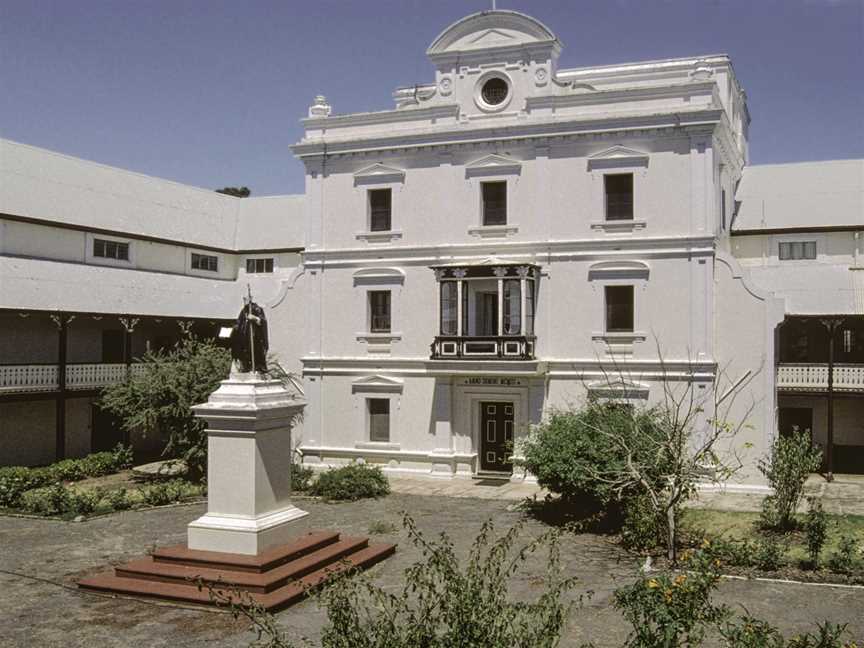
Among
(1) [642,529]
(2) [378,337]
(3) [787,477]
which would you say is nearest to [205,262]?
(2) [378,337]

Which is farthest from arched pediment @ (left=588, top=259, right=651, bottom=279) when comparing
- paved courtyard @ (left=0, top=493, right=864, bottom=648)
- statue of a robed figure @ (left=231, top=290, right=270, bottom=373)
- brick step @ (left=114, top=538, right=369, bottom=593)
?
brick step @ (left=114, top=538, right=369, bottom=593)

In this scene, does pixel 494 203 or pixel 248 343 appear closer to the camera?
pixel 248 343

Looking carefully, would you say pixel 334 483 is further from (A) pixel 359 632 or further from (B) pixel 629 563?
(A) pixel 359 632

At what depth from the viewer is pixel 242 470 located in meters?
14.3

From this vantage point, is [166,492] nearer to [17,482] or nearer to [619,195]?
[17,482]

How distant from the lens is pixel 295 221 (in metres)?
38.6

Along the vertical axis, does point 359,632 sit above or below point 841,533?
above

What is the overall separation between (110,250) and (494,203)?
1592 cm

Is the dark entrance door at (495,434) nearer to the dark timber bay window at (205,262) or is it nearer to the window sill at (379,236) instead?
the window sill at (379,236)

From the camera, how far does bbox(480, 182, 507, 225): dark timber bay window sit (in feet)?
87.9

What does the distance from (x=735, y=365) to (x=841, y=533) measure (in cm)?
699

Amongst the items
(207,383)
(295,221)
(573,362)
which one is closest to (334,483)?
(207,383)

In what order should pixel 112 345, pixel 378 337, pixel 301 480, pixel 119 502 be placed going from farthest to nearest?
1. pixel 112 345
2. pixel 378 337
3. pixel 301 480
4. pixel 119 502

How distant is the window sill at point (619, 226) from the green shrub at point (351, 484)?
9704 millimetres
